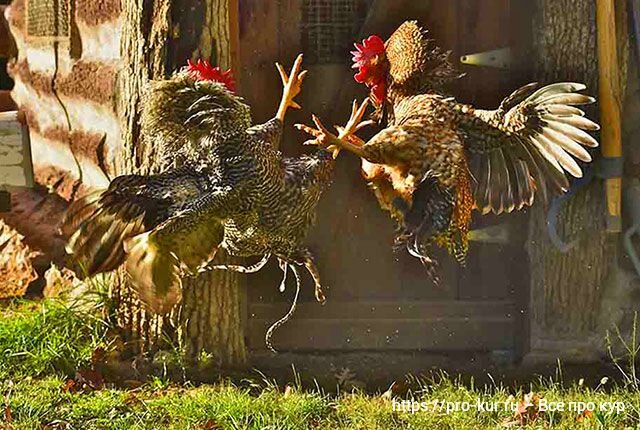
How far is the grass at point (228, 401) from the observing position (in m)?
5.05

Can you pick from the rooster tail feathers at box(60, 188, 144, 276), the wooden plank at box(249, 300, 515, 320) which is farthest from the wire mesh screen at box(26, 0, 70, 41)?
the rooster tail feathers at box(60, 188, 144, 276)

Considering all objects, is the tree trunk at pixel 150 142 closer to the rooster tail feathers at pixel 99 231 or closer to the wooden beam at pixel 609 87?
the rooster tail feathers at pixel 99 231

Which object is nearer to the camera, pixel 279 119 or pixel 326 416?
pixel 279 119

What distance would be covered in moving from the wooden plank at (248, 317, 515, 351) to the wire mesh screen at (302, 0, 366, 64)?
146 cm

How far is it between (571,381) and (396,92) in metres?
1.99

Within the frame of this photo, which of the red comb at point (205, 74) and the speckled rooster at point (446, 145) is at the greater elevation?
the red comb at point (205, 74)

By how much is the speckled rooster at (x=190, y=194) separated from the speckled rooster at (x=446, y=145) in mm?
298

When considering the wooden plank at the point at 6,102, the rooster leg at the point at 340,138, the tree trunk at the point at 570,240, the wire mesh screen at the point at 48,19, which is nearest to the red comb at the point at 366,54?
the rooster leg at the point at 340,138

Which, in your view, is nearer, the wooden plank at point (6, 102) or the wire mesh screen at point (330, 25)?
the wire mesh screen at point (330, 25)

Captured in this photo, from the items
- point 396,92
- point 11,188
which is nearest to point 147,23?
point 396,92

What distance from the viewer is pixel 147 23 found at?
540 centimetres

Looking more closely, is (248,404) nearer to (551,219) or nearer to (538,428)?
(538,428)

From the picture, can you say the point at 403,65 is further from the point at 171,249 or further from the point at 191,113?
the point at 171,249

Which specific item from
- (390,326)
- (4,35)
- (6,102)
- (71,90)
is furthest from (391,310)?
(4,35)
